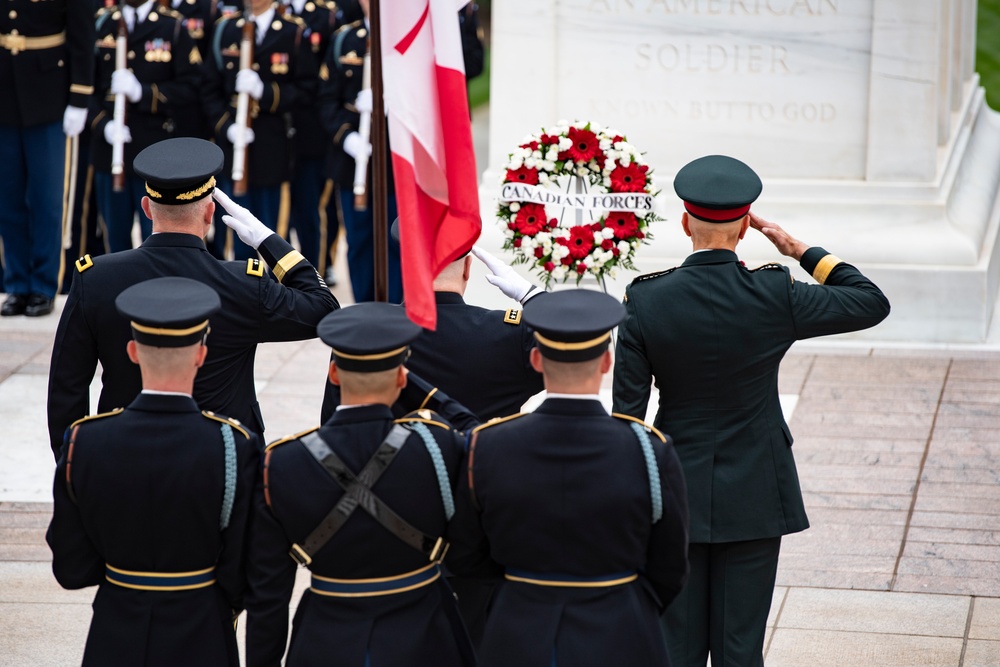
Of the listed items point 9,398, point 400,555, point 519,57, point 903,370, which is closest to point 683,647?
point 400,555

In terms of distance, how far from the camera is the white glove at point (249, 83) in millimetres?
10000

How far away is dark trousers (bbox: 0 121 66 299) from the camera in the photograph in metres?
9.30

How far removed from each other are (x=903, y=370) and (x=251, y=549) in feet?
17.9

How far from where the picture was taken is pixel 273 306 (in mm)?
4320

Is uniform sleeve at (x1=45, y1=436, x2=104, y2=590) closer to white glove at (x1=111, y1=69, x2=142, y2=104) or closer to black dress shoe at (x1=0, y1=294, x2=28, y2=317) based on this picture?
black dress shoe at (x1=0, y1=294, x2=28, y2=317)

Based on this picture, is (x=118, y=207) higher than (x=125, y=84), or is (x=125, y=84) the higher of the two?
(x=125, y=84)

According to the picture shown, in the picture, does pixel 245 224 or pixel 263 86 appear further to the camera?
pixel 263 86

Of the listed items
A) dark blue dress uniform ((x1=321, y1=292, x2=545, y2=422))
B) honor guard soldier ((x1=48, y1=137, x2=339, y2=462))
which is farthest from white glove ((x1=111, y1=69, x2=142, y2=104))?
dark blue dress uniform ((x1=321, y1=292, x2=545, y2=422))

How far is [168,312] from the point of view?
3520mm

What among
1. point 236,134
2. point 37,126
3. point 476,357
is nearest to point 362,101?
point 236,134

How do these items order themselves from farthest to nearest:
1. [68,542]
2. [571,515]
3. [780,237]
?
[780,237]
[68,542]
[571,515]

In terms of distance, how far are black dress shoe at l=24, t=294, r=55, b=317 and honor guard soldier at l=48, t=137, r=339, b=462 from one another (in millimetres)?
5219

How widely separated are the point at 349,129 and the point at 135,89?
4.89 ft

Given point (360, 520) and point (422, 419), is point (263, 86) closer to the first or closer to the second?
point (422, 419)
